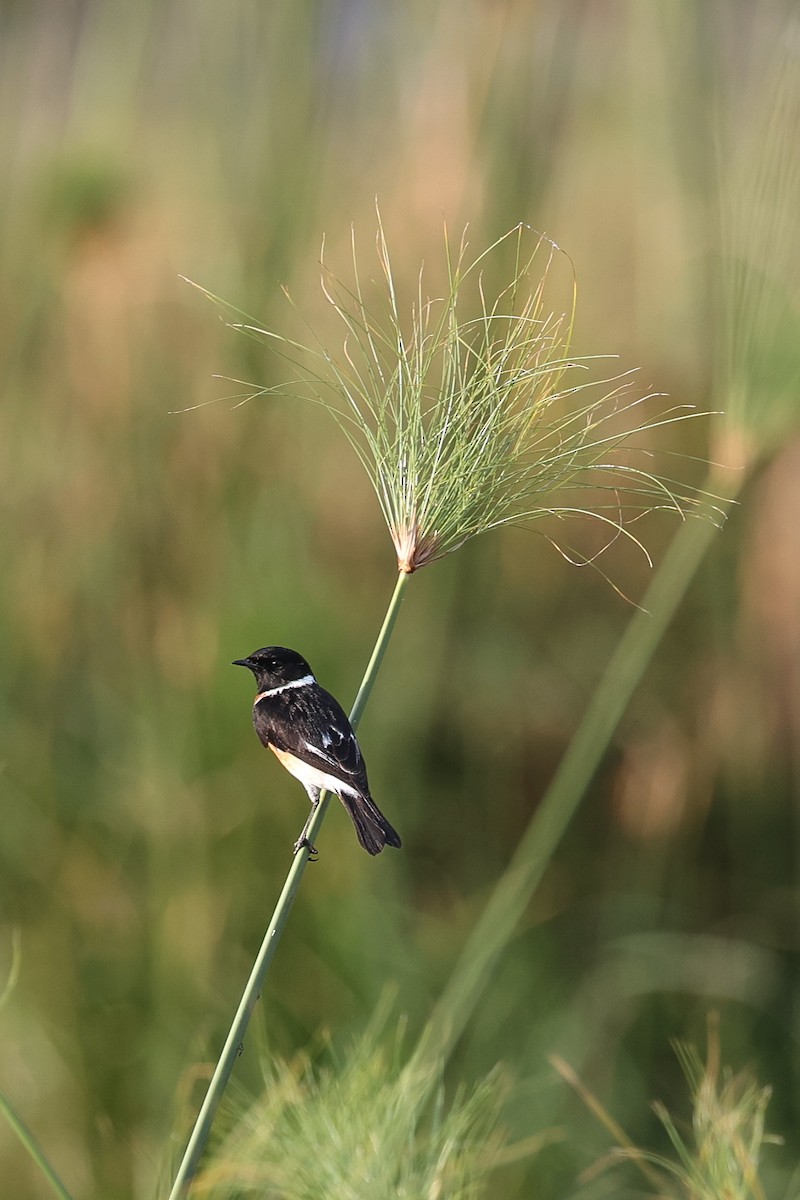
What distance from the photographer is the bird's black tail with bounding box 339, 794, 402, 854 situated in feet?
0.87

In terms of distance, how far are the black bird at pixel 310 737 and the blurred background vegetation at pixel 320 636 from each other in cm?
47

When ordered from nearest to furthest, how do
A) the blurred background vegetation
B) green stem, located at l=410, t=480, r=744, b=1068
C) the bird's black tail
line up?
the bird's black tail < green stem, located at l=410, t=480, r=744, b=1068 < the blurred background vegetation

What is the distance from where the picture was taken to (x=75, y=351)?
4.58ft

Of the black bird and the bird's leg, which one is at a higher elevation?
the black bird

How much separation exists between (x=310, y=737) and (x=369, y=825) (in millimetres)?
36

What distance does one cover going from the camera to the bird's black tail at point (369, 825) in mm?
265

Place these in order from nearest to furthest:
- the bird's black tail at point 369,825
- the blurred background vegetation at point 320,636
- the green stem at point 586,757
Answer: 1. the bird's black tail at point 369,825
2. the green stem at point 586,757
3. the blurred background vegetation at point 320,636

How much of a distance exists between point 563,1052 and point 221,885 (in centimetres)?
36

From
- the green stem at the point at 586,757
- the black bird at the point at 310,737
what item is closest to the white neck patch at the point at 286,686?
the black bird at the point at 310,737

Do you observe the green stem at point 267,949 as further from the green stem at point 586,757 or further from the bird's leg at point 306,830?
the green stem at point 586,757

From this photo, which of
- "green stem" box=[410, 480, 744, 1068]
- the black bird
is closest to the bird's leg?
the black bird

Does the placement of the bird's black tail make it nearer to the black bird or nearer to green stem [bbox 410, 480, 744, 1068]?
the black bird

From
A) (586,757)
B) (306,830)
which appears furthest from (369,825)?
(586,757)

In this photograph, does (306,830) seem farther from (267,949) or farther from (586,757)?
(586,757)
